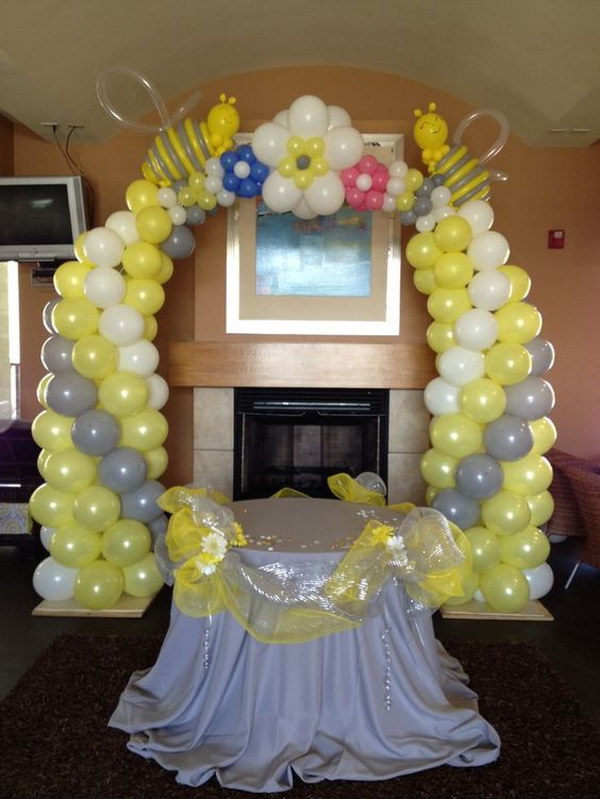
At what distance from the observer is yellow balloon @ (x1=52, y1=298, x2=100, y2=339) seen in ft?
11.2

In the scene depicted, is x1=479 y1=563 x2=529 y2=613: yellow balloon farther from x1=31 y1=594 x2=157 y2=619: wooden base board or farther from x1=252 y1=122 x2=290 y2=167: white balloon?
x1=252 y1=122 x2=290 y2=167: white balloon

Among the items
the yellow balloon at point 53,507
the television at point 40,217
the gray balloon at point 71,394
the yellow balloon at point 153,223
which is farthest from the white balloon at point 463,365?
the television at point 40,217

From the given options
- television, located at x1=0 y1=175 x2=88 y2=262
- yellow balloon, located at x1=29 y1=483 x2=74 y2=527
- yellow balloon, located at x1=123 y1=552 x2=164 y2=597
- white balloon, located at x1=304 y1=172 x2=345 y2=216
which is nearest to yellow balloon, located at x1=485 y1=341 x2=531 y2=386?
white balloon, located at x1=304 y1=172 x2=345 y2=216

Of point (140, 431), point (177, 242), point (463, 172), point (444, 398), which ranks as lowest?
point (140, 431)

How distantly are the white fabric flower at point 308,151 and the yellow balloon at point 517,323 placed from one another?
103 centimetres

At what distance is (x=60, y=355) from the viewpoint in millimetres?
3480

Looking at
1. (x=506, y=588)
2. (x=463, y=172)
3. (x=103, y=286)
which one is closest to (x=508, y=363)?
(x=463, y=172)

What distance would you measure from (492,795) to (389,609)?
2.11 feet

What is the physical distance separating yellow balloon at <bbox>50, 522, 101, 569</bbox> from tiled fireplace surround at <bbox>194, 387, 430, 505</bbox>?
1.45m

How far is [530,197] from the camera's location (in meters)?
4.95

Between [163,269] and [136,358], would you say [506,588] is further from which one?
[163,269]

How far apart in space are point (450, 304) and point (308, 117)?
3.85ft

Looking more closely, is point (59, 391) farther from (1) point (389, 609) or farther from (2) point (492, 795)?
(2) point (492, 795)

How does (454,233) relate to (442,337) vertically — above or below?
above
